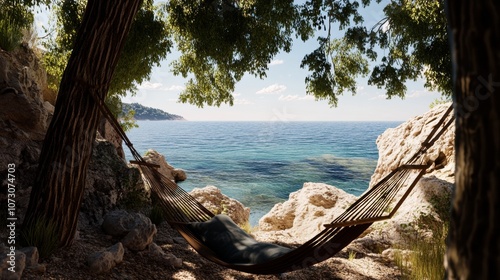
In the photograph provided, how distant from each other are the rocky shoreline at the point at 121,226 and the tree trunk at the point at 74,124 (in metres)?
0.29

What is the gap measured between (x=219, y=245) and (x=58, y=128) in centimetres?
147

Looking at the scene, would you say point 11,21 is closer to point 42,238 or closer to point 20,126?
point 20,126

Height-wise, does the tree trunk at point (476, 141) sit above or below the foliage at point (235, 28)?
below

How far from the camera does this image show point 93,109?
270 centimetres

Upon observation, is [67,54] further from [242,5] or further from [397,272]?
[397,272]

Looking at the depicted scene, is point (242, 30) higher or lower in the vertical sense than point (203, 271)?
higher

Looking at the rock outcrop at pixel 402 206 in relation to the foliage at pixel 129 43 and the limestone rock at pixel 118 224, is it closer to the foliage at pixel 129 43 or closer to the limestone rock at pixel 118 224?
the limestone rock at pixel 118 224

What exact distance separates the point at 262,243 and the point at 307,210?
3730mm

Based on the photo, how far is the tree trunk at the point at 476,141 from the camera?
1.02 m

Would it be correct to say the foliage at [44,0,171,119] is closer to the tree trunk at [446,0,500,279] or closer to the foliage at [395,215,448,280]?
the foliage at [395,215,448,280]

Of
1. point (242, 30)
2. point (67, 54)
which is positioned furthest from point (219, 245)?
point (67, 54)

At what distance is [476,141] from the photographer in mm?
1047

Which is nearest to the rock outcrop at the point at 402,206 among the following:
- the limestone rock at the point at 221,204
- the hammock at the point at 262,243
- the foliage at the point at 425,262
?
the limestone rock at the point at 221,204

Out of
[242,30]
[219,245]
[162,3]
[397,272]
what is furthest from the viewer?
[162,3]
